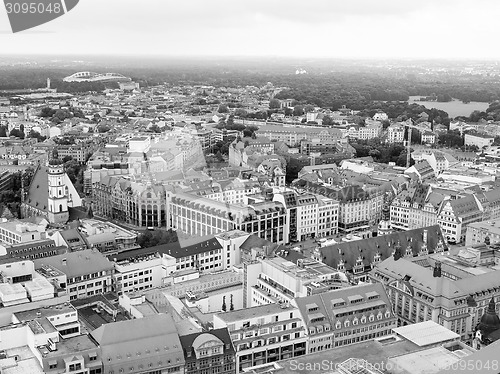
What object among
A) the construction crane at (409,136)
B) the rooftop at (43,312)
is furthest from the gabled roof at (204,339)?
the construction crane at (409,136)

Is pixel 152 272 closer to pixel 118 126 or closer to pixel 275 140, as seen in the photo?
pixel 275 140

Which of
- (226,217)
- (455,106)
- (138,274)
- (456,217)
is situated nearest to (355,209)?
(456,217)

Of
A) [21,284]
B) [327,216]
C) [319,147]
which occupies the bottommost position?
[327,216]

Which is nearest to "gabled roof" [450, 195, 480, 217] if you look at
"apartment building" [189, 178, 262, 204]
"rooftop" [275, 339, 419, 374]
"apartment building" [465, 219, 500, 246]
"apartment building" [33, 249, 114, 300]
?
"apartment building" [465, 219, 500, 246]

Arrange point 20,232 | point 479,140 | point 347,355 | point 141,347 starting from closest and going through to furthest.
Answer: point 347,355 < point 141,347 < point 20,232 < point 479,140

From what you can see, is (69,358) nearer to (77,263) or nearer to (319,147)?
(77,263)

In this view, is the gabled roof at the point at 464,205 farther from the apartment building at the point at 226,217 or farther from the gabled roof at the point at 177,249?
the gabled roof at the point at 177,249
